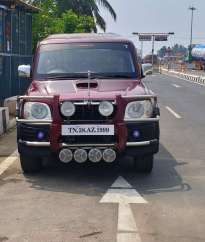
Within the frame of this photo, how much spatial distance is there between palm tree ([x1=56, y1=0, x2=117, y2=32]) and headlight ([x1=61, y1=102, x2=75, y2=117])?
3243 centimetres

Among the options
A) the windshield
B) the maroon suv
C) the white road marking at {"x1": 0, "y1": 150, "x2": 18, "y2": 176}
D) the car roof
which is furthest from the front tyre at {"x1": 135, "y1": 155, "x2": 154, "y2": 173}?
the car roof

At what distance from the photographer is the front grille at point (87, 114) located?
7148 mm

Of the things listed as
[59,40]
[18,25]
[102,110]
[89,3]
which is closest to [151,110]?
[102,110]

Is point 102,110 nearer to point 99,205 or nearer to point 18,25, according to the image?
point 99,205

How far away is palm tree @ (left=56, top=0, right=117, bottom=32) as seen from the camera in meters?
40.4

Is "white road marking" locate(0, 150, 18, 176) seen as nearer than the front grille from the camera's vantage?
No

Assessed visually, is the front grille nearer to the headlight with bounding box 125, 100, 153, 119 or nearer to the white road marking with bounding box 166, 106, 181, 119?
the headlight with bounding box 125, 100, 153, 119

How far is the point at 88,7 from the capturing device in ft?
137

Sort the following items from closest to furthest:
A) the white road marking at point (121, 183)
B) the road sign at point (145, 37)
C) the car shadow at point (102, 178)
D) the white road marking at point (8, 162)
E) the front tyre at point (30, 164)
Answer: the car shadow at point (102, 178), the white road marking at point (121, 183), the front tyre at point (30, 164), the white road marking at point (8, 162), the road sign at point (145, 37)

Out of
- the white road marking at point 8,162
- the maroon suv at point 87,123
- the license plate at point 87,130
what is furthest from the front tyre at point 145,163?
the white road marking at point 8,162

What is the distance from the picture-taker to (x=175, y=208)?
6160mm

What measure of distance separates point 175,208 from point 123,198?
677 mm

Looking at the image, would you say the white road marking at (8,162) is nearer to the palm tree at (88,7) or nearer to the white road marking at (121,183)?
the white road marking at (121,183)

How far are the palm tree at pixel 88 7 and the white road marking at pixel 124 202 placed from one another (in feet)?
108
